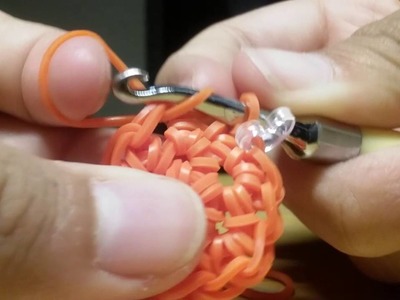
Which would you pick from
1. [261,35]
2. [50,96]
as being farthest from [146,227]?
[261,35]

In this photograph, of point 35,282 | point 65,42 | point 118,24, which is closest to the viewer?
point 35,282

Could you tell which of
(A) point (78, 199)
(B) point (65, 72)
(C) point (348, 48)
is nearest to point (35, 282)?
(A) point (78, 199)

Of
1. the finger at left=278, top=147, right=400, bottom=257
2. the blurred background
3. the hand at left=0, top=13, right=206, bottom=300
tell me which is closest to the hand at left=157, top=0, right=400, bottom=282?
the finger at left=278, top=147, right=400, bottom=257

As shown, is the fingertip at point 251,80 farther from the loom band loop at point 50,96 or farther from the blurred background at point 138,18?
the blurred background at point 138,18

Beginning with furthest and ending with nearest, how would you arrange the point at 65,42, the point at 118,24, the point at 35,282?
the point at 118,24
the point at 65,42
the point at 35,282

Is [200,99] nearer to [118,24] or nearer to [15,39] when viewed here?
[15,39]

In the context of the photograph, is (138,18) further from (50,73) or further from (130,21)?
(50,73)

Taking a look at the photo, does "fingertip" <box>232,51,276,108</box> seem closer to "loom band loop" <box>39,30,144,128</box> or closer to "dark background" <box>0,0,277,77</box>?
"loom band loop" <box>39,30,144,128</box>
